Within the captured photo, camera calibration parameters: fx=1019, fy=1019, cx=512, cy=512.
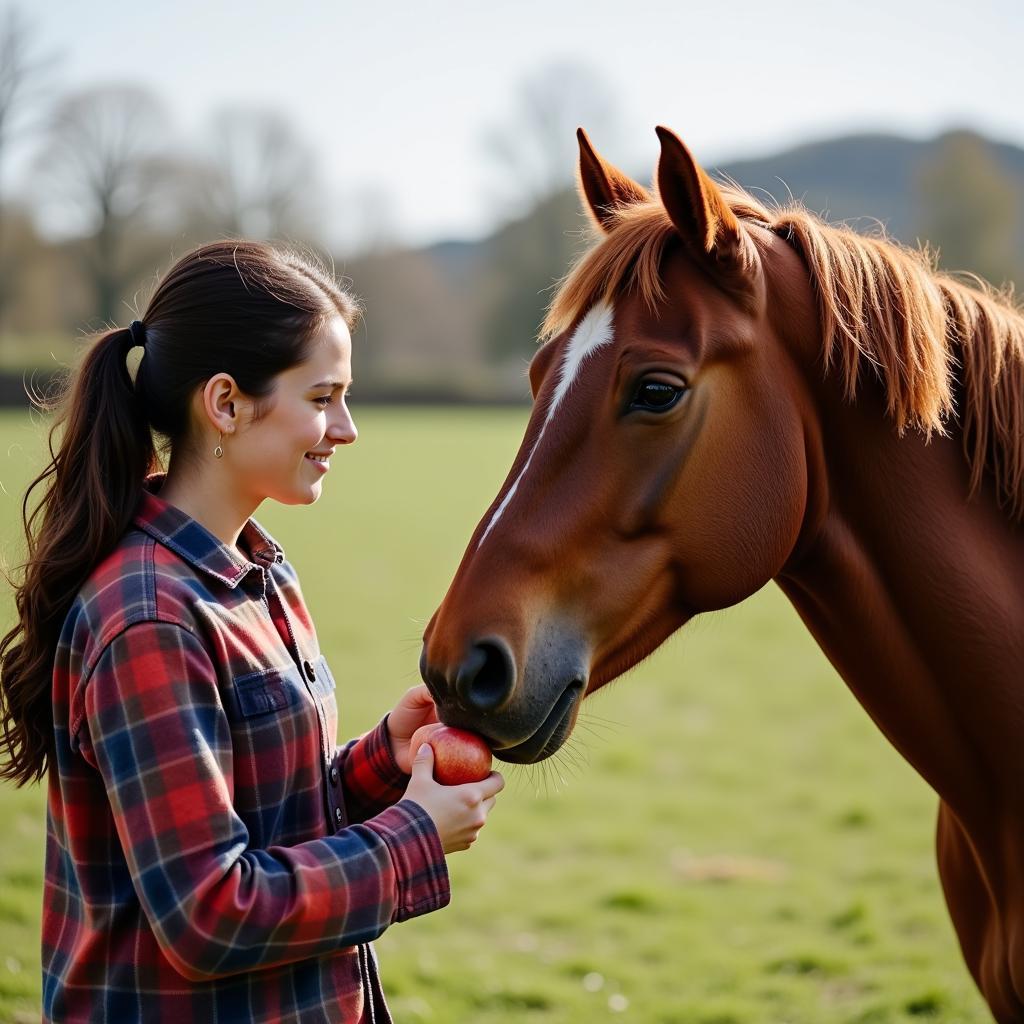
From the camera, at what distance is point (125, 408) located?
193 cm

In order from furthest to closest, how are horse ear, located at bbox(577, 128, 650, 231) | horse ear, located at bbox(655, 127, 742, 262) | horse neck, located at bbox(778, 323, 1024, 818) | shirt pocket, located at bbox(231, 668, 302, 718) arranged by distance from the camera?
1. horse ear, located at bbox(577, 128, 650, 231)
2. horse neck, located at bbox(778, 323, 1024, 818)
3. horse ear, located at bbox(655, 127, 742, 262)
4. shirt pocket, located at bbox(231, 668, 302, 718)

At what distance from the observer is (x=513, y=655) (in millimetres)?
1790

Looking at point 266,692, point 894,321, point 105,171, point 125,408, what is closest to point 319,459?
point 125,408

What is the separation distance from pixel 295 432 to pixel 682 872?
4.77 meters

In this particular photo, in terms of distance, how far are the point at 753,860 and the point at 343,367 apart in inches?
198

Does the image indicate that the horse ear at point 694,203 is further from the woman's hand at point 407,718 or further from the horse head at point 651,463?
the woman's hand at point 407,718

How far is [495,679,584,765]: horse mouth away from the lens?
1862mm

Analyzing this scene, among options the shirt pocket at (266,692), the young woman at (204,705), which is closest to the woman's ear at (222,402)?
the young woman at (204,705)

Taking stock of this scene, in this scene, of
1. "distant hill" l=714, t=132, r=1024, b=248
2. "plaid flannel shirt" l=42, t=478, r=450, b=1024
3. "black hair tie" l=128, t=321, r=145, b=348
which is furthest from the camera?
"distant hill" l=714, t=132, r=1024, b=248

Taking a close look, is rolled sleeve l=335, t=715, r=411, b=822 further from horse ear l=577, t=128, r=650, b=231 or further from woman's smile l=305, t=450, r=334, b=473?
horse ear l=577, t=128, r=650, b=231

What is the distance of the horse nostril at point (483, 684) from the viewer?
1.78 m

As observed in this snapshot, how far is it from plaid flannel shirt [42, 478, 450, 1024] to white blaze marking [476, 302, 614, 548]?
1.69 feet

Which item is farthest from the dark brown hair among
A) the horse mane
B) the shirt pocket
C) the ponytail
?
the horse mane

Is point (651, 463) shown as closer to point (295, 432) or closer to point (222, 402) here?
point (295, 432)
